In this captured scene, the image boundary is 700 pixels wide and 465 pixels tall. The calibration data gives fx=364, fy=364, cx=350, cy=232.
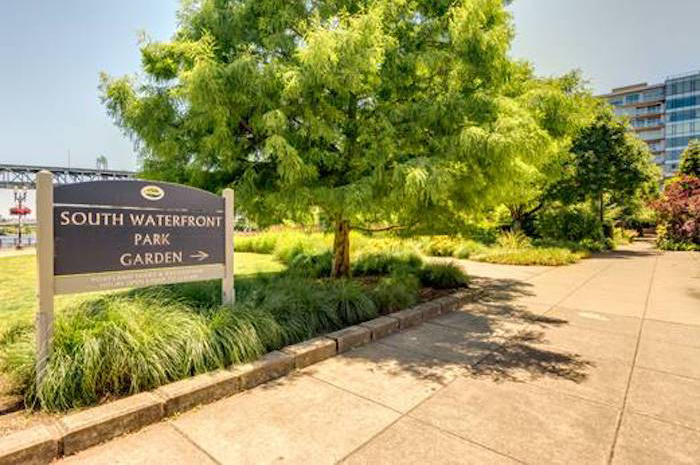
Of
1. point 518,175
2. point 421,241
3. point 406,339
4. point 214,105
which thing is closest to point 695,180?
point 421,241

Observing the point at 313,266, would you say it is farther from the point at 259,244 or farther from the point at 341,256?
the point at 259,244

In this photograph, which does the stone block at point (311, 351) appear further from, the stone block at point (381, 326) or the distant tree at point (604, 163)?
the distant tree at point (604, 163)

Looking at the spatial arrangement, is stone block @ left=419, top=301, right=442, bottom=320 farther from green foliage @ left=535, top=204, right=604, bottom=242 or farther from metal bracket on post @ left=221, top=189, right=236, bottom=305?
green foliage @ left=535, top=204, right=604, bottom=242

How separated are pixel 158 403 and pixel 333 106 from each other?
3.99 m

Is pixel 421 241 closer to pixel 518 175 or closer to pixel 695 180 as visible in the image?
pixel 518 175

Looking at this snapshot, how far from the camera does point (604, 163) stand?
1706cm

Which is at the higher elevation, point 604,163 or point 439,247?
point 604,163

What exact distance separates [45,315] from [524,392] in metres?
4.19

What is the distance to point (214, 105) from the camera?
14.4 ft

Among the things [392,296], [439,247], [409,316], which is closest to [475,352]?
[409,316]

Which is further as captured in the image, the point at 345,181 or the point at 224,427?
the point at 345,181

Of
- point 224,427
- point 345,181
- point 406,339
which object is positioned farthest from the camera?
point 345,181

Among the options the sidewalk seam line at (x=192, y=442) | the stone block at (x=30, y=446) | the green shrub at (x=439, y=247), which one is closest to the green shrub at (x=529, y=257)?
the green shrub at (x=439, y=247)

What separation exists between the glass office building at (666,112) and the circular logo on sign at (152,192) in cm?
7956
